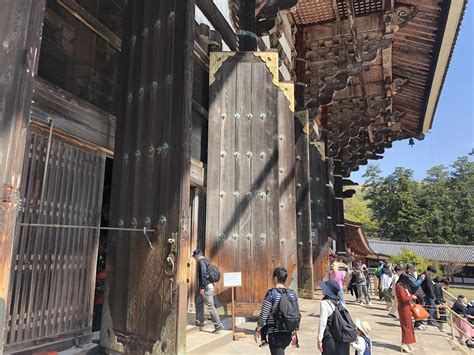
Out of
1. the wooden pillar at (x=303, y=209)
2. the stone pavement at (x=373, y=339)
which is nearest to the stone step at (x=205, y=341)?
the stone pavement at (x=373, y=339)

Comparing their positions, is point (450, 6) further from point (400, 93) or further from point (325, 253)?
point (325, 253)

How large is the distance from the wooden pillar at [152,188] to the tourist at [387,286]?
7.86 metres

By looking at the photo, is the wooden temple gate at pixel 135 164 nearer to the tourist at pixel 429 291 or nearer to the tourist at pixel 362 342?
→ the tourist at pixel 362 342

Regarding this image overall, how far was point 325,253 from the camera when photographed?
10344mm

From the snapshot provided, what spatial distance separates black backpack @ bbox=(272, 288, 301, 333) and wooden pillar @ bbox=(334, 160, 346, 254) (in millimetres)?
12698

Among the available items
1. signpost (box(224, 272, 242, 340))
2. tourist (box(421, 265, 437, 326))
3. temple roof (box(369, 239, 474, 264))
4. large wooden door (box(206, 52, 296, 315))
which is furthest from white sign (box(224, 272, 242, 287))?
temple roof (box(369, 239, 474, 264))

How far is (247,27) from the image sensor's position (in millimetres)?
6234

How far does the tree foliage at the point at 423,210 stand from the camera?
39188mm

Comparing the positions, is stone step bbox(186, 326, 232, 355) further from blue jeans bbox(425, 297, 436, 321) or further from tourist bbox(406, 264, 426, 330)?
blue jeans bbox(425, 297, 436, 321)

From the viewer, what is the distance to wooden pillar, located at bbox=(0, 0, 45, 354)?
189cm

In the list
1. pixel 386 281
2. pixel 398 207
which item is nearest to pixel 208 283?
pixel 386 281

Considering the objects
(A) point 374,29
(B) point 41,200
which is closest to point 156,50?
(B) point 41,200

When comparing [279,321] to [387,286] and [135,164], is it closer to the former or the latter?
[135,164]

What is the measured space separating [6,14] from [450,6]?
869 centimetres
